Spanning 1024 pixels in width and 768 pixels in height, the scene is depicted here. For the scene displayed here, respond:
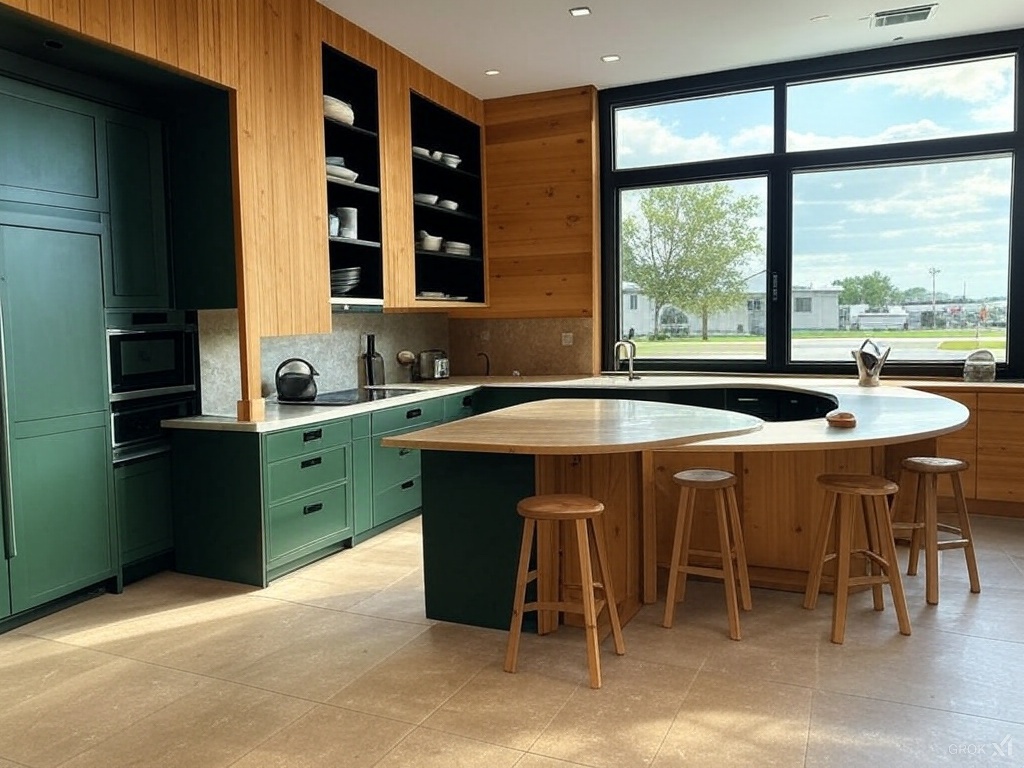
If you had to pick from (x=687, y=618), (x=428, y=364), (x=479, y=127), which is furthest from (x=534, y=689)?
(x=479, y=127)

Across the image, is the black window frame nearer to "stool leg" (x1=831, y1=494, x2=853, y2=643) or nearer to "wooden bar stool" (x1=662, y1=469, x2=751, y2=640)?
"wooden bar stool" (x1=662, y1=469, x2=751, y2=640)

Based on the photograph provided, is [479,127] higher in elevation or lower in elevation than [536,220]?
higher

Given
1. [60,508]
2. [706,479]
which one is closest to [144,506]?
[60,508]

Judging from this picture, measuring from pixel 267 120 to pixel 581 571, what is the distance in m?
2.73

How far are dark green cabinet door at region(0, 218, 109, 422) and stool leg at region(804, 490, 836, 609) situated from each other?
3233 mm

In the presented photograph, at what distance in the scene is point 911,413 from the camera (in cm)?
363

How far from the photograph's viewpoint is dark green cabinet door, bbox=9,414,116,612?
129 inches

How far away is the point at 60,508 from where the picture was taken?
11.3 ft

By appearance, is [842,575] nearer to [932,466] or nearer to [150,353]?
[932,466]

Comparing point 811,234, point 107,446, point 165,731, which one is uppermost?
point 811,234

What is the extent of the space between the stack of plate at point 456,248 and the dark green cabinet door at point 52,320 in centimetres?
266

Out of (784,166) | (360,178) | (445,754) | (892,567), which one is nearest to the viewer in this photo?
(445,754)

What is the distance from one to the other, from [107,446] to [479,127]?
3.71 meters

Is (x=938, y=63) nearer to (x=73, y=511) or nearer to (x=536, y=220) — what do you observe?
(x=536, y=220)
